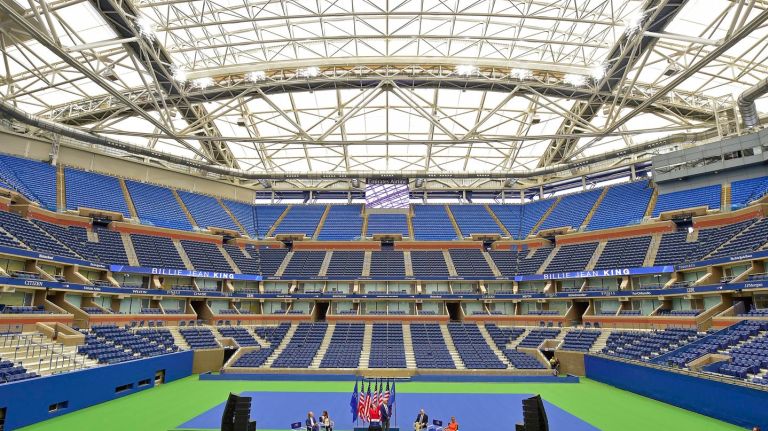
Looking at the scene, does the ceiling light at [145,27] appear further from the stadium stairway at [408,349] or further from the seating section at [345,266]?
the stadium stairway at [408,349]

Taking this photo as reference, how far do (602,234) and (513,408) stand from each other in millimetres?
29259

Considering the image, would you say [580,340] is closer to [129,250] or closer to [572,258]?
[572,258]

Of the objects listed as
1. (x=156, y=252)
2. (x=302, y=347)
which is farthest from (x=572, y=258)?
(x=156, y=252)

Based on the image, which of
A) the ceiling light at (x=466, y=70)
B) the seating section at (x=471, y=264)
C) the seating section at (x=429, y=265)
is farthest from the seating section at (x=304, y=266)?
the ceiling light at (x=466, y=70)

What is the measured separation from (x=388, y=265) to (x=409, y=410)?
27086 mm

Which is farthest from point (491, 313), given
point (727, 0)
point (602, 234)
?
point (727, 0)

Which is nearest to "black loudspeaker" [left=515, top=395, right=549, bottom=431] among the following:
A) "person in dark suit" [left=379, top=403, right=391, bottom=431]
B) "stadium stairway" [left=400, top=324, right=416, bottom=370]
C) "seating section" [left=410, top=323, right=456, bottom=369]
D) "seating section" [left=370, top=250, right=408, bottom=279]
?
"person in dark suit" [left=379, top=403, right=391, bottom=431]

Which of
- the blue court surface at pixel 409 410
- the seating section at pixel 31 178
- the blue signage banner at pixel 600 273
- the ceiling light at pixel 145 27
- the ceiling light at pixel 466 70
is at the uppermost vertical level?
the ceiling light at pixel 466 70

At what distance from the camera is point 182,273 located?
3931cm

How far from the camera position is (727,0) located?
24.8 m

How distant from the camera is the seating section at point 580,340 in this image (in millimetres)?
33281

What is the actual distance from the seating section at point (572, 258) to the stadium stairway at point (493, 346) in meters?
9.40

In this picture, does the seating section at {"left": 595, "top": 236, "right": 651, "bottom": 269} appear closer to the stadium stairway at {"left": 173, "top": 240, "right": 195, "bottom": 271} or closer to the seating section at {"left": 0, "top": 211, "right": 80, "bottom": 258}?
the stadium stairway at {"left": 173, "top": 240, "right": 195, "bottom": 271}

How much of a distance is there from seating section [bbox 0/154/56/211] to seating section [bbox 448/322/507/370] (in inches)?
1520
